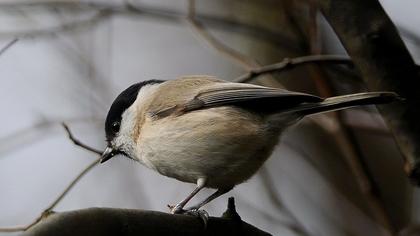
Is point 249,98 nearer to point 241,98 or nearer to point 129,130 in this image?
point 241,98

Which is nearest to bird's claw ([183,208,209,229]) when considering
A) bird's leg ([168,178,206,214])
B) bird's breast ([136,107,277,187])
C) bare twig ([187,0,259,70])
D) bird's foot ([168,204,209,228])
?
bird's foot ([168,204,209,228])

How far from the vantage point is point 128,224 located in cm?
181

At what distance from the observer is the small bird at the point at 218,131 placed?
8.11 feet

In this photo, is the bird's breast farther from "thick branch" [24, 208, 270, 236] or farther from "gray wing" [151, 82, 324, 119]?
"thick branch" [24, 208, 270, 236]

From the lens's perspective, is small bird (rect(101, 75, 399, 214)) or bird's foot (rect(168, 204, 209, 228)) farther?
small bird (rect(101, 75, 399, 214))

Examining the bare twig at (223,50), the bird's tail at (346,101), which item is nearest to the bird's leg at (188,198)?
the bird's tail at (346,101)

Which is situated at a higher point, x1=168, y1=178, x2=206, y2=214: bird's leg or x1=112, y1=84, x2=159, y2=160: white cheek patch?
x1=112, y1=84, x2=159, y2=160: white cheek patch

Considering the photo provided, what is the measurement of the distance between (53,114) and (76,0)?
0.75 meters

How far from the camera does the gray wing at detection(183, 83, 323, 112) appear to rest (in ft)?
7.93

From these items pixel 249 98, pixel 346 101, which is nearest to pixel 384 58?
pixel 346 101

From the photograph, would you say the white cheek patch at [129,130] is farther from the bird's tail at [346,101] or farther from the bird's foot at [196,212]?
the bird's tail at [346,101]

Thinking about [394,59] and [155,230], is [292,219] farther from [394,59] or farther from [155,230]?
[155,230]

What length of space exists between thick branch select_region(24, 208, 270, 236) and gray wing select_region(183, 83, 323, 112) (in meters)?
0.49

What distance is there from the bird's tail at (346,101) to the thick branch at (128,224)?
→ 18.4 inches
